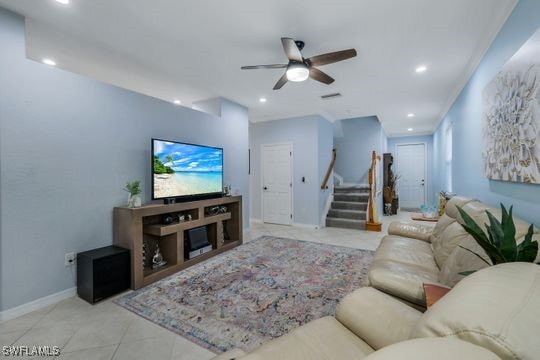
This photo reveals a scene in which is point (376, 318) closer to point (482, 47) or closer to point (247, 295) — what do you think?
point (247, 295)

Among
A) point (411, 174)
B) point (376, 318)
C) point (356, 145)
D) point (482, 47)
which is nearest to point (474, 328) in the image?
point (376, 318)

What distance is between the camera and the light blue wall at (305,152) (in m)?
5.28

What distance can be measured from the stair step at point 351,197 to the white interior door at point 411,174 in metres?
3.15

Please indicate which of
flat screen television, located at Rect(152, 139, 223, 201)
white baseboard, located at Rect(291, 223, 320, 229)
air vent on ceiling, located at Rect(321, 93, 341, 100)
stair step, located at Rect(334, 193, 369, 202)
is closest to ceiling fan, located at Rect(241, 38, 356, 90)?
flat screen television, located at Rect(152, 139, 223, 201)

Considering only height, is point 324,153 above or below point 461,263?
above

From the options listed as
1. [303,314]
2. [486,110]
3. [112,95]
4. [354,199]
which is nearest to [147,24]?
[112,95]

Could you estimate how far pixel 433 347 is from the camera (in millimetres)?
452

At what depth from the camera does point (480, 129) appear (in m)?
2.61

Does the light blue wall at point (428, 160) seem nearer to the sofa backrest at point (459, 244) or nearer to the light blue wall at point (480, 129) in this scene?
the light blue wall at point (480, 129)

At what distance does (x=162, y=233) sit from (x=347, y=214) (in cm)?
415

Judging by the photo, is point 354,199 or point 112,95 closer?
point 112,95

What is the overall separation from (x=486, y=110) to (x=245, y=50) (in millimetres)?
2559

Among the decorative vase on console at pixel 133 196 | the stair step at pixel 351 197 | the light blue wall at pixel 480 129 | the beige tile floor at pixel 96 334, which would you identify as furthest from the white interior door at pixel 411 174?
the beige tile floor at pixel 96 334

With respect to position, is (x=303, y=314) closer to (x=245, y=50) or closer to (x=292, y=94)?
(x=245, y=50)
